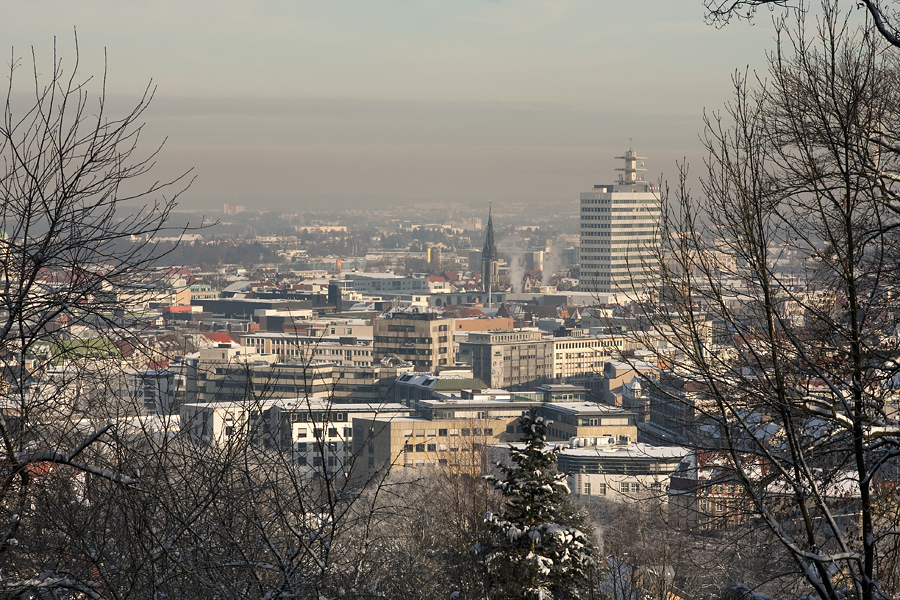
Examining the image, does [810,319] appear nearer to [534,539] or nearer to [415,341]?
[534,539]

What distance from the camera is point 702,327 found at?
452 centimetres

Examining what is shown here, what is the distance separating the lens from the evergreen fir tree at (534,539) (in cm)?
866

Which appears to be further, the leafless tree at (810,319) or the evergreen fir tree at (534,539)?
the evergreen fir tree at (534,539)

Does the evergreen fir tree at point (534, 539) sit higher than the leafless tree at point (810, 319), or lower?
lower

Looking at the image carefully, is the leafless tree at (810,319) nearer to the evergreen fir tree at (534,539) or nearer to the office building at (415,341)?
the evergreen fir tree at (534,539)

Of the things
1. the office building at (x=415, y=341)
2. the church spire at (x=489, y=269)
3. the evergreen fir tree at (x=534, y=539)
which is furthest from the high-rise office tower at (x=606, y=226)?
the evergreen fir tree at (x=534, y=539)

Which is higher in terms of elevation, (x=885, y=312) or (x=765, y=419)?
(x=885, y=312)

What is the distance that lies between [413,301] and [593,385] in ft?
186

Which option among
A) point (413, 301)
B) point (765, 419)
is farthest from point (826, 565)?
point (413, 301)

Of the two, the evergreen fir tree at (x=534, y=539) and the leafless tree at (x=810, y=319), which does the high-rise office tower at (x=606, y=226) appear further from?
the leafless tree at (x=810, y=319)

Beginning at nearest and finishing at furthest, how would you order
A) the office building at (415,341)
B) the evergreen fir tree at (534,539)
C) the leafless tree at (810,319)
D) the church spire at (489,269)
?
the leafless tree at (810,319) → the evergreen fir tree at (534,539) → the office building at (415,341) → the church spire at (489,269)

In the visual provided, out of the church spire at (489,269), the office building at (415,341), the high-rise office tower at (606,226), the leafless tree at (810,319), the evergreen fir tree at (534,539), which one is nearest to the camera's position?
the leafless tree at (810,319)

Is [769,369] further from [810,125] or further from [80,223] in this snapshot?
[80,223]

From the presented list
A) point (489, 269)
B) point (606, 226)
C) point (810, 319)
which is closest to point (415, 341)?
point (606, 226)
